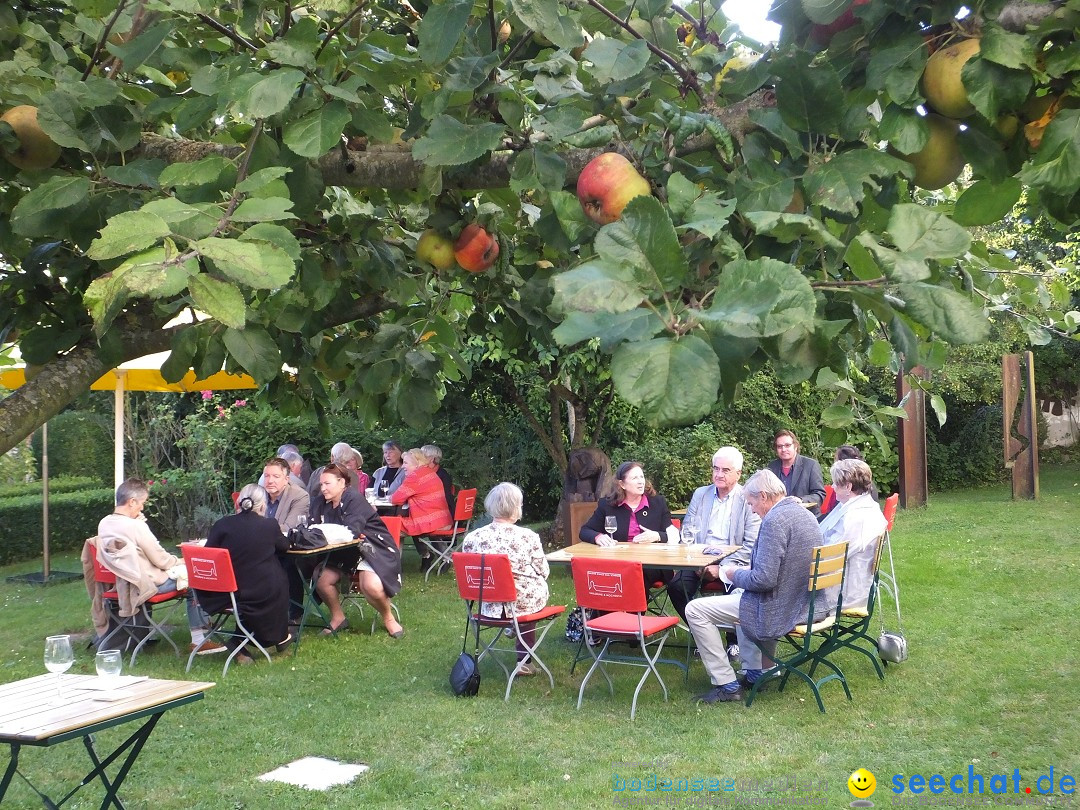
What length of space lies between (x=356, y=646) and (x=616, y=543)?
2095 millimetres

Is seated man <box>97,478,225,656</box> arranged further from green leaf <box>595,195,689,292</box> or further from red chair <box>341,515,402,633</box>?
green leaf <box>595,195,689,292</box>

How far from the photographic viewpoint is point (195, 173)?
1.57 metres

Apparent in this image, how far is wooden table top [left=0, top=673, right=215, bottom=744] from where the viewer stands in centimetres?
328

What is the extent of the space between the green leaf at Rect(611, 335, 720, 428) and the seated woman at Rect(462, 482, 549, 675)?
16.5 ft

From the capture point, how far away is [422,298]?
2.92 metres

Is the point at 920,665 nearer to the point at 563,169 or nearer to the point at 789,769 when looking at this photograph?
the point at 789,769

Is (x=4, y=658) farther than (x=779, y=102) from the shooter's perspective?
Yes

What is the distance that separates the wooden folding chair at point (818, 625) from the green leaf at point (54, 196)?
13.9 feet

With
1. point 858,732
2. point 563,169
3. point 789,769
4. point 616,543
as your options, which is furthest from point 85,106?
point 616,543

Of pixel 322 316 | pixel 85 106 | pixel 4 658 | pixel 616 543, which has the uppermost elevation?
pixel 85 106

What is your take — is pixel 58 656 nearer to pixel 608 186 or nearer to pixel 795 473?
pixel 608 186

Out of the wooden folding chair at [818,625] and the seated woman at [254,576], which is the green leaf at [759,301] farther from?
the seated woman at [254,576]

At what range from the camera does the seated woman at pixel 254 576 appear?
6.49 m

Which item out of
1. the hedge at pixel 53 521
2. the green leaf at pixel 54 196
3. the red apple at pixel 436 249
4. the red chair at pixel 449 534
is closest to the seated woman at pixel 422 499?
the red chair at pixel 449 534
